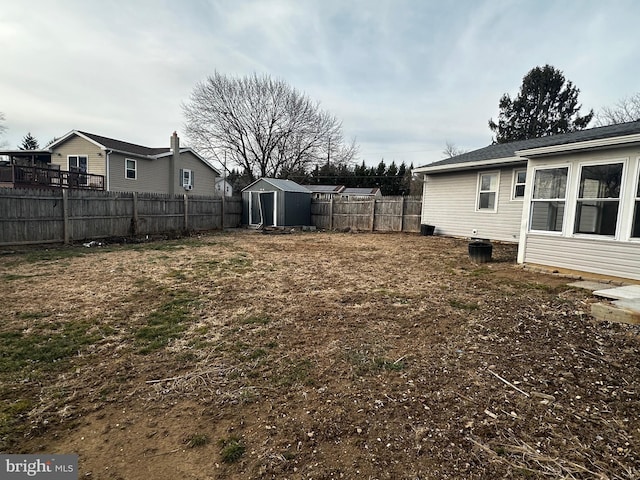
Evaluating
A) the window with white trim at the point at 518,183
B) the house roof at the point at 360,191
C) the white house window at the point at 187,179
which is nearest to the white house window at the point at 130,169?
the white house window at the point at 187,179

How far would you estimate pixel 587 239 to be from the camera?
5961mm

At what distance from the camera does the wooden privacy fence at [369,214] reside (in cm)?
1539

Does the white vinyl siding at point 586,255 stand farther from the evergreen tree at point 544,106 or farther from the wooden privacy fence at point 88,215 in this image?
the evergreen tree at point 544,106

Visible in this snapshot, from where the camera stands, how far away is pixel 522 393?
2.46 metres

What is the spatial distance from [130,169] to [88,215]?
9.17 meters

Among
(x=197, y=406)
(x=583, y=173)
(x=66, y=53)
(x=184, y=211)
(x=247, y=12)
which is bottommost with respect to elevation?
(x=197, y=406)

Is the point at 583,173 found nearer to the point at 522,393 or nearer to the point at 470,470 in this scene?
the point at 522,393

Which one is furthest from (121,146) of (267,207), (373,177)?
(373,177)

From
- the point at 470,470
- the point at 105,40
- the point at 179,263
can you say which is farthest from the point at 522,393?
the point at 105,40

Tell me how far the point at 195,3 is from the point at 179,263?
26.0 feet

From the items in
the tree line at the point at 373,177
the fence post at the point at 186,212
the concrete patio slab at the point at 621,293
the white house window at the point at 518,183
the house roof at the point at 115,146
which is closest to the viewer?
the concrete patio slab at the point at 621,293

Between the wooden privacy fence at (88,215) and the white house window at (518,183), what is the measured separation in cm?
1307

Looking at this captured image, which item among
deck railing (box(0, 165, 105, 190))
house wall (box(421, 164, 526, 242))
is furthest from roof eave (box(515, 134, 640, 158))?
deck railing (box(0, 165, 105, 190))

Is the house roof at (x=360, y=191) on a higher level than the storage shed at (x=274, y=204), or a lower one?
higher
